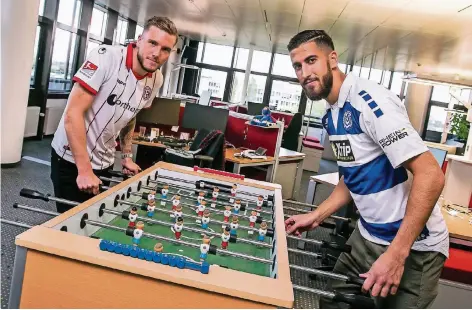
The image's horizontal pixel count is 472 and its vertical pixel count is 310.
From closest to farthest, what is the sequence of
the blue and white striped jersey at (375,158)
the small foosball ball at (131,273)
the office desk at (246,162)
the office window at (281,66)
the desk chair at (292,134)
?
the small foosball ball at (131,273), the blue and white striped jersey at (375,158), the office desk at (246,162), the desk chair at (292,134), the office window at (281,66)

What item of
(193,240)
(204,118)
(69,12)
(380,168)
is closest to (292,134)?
(204,118)

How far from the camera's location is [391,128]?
1.51 m

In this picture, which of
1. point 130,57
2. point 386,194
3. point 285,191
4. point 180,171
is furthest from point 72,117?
point 285,191

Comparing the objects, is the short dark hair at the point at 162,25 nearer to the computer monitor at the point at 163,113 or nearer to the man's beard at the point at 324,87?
the man's beard at the point at 324,87

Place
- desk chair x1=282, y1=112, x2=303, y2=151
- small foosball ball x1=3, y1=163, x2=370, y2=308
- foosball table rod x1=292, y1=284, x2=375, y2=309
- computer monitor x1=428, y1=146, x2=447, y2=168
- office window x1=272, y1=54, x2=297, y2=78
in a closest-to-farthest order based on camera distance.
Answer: small foosball ball x1=3, y1=163, x2=370, y2=308 < foosball table rod x1=292, y1=284, x2=375, y2=309 < computer monitor x1=428, y1=146, x2=447, y2=168 < desk chair x1=282, y1=112, x2=303, y2=151 < office window x1=272, y1=54, x2=297, y2=78

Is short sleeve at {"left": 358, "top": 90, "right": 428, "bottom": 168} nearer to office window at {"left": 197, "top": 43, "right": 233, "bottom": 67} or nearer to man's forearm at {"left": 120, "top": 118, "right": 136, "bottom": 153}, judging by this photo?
man's forearm at {"left": 120, "top": 118, "right": 136, "bottom": 153}

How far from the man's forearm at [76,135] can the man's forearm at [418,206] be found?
1.34m

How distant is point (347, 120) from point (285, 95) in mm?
12075

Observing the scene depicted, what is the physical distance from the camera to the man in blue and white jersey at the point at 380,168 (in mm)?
1464

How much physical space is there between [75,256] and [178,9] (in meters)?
7.88

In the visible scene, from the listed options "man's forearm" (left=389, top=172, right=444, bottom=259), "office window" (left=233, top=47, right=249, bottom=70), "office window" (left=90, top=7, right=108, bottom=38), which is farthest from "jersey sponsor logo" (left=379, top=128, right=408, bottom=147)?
"office window" (left=233, top=47, right=249, bottom=70)

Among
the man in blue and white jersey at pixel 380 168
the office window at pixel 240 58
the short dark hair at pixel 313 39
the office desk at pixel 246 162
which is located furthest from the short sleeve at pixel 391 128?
the office window at pixel 240 58

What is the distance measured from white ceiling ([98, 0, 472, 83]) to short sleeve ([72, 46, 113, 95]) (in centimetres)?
426

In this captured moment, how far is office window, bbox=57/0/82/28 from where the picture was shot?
24.9ft
